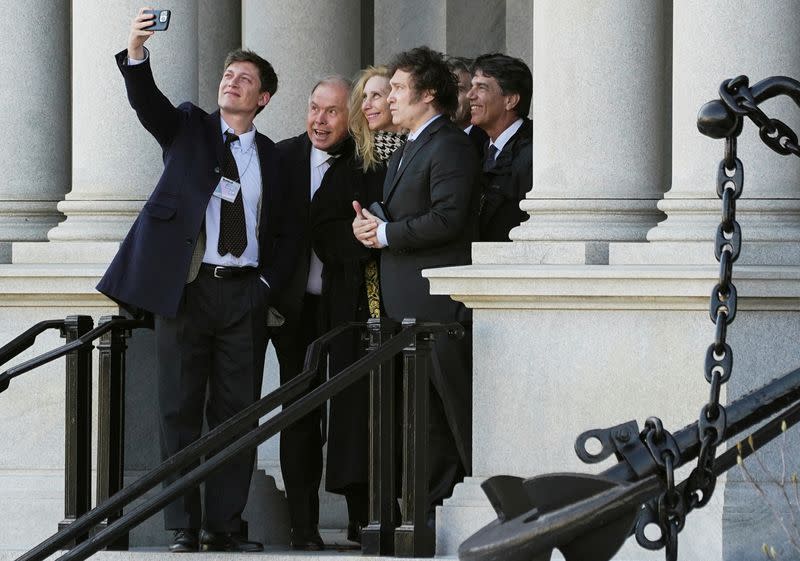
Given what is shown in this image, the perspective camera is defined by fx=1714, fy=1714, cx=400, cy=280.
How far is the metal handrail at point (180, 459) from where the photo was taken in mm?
7332

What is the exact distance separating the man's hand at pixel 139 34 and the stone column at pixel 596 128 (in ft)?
6.27

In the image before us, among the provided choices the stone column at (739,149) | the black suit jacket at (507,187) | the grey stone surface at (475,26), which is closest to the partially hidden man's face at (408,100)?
the black suit jacket at (507,187)

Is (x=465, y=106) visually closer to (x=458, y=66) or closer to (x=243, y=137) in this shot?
(x=458, y=66)

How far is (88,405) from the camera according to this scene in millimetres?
8398

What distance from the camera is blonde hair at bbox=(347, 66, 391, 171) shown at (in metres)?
8.64

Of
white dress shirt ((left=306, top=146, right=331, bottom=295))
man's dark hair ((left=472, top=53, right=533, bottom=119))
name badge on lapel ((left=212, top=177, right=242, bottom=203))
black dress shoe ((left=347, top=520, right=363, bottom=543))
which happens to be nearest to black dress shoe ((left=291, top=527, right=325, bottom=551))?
black dress shoe ((left=347, top=520, right=363, bottom=543))

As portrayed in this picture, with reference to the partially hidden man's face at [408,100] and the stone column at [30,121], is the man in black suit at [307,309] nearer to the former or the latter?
the partially hidden man's face at [408,100]

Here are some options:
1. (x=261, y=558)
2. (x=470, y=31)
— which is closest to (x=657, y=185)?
(x=261, y=558)

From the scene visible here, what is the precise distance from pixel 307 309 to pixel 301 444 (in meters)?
0.70

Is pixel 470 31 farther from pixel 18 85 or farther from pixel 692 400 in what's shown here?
pixel 692 400

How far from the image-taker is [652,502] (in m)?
3.40

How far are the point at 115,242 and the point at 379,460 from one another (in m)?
2.40

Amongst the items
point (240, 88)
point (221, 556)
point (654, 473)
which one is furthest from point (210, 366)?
point (654, 473)

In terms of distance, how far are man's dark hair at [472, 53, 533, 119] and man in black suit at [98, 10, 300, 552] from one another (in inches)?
55.9
